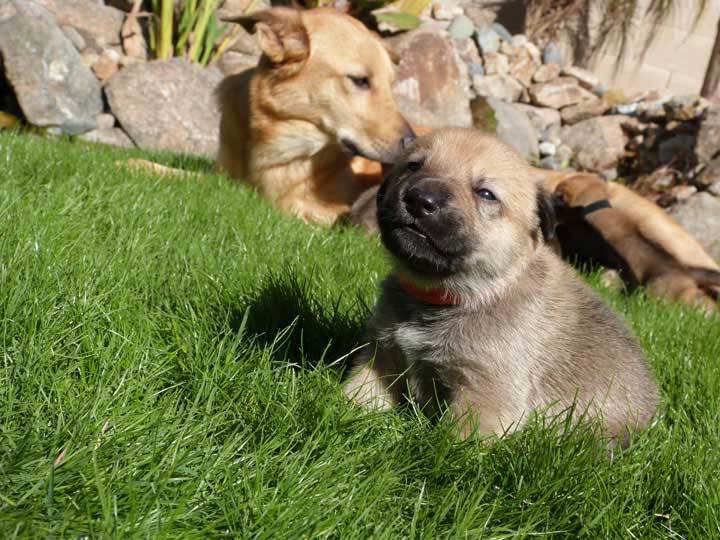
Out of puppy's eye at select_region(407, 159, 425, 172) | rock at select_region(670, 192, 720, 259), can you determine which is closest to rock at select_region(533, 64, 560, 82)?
rock at select_region(670, 192, 720, 259)

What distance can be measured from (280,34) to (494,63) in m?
6.55

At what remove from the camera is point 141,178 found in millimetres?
4555

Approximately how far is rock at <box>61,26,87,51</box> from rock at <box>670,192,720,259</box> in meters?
7.38

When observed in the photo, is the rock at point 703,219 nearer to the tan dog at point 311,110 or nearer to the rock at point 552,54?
the rock at point 552,54

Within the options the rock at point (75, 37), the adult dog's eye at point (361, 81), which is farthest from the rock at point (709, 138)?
the rock at point (75, 37)

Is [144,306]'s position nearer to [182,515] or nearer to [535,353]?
[182,515]

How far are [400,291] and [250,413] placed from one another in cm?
89

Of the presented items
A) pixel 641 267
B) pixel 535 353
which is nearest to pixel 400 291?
pixel 535 353

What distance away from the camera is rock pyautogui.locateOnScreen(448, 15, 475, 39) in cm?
1065

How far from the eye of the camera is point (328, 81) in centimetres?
486

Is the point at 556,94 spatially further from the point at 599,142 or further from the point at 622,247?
the point at 622,247

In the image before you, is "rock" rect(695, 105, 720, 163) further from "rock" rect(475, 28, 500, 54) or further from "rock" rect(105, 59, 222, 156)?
"rock" rect(105, 59, 222, 156)

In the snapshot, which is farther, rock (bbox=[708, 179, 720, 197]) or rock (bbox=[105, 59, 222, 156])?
rock (bbox=[708, 179, 720, 197])

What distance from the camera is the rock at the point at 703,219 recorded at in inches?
300
